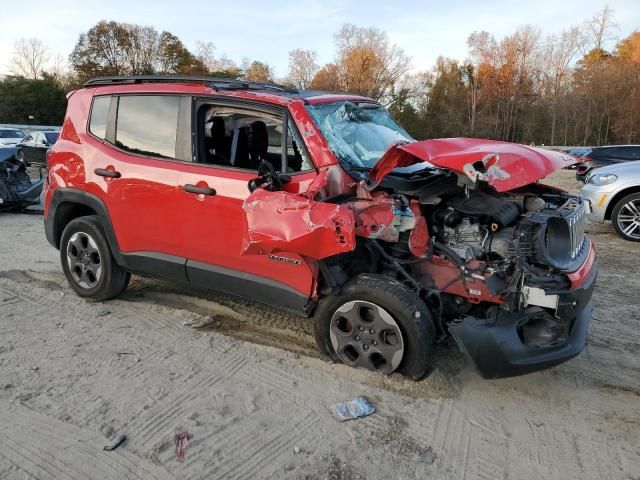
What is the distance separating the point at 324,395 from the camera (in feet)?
10.8

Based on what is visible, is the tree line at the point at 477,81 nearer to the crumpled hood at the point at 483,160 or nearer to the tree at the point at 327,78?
the tree at the point at 327,78

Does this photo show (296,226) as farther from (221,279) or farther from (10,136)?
(10,136)

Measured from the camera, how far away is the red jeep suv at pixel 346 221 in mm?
3076

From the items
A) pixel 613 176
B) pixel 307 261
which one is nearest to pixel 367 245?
pixel 307 261

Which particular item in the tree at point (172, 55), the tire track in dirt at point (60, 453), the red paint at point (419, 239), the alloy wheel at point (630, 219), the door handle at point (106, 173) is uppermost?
the tree at point (172, 55)

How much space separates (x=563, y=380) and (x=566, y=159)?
1.60 metres

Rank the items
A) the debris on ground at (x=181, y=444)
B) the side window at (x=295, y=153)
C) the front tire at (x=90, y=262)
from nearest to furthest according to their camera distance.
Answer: the debris on ground at (x=181, y=444) < the side window at (x=295, y=153) < the front tire at (x=90, y=262)

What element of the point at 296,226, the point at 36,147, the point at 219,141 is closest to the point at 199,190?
the point at 219,141

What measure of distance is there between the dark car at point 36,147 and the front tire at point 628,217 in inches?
738

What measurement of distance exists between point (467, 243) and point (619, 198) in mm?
6038

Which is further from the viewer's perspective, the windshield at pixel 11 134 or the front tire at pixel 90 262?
the windshield at pixel 11 134

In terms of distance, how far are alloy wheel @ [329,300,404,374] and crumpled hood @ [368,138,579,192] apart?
87 cm

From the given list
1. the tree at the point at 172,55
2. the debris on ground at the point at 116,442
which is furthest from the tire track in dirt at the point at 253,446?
the tree at the point at 172,55

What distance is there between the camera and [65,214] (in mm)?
4887
